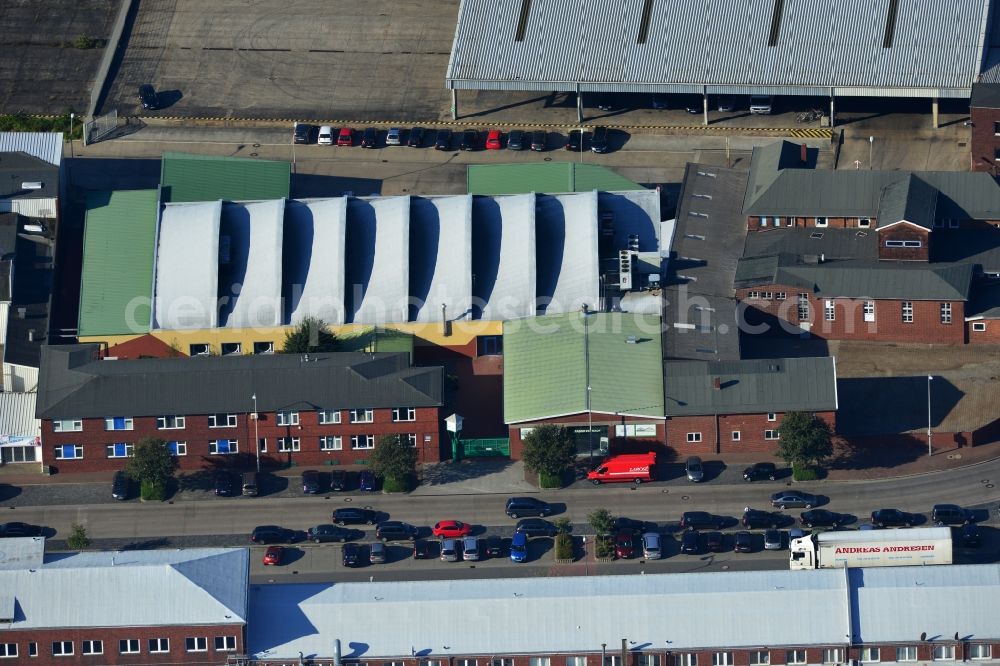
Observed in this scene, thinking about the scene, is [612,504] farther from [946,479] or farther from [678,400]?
[946,479]

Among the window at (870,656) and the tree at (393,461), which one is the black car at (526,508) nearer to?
the tree at (393,461)

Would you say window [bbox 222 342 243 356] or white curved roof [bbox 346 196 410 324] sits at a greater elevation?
white curved roof [bbox 346 196 410 324]

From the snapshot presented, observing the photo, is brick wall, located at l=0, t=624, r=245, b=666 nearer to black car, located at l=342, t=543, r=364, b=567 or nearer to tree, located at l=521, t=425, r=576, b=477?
black car, located at l=342, t=543, r=364, b=567

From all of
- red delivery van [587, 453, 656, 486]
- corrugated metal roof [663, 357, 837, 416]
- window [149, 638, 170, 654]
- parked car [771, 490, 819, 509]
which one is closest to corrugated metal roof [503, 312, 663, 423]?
corrugated metal roof [663, 357, 837, 416]

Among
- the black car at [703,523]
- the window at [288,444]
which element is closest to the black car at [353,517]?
the window at [288,444]

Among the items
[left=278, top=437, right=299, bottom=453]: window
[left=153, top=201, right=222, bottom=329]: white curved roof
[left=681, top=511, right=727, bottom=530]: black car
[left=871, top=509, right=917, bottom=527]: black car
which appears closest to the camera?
[left=871, top=509, right=917, bottom=527]: black car

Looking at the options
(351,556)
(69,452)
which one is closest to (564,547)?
(351,556)

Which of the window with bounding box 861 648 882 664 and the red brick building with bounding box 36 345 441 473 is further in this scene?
the red brick building with bounding box 36 345 441 473
